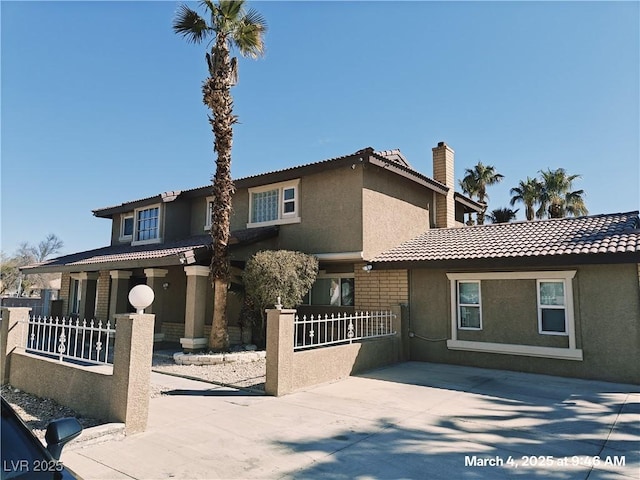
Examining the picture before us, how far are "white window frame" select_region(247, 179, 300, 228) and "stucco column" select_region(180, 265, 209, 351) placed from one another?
3.43m

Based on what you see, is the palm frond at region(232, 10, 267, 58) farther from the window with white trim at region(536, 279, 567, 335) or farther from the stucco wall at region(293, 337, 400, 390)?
the window with white trim at region(536, 279, 567, 335)

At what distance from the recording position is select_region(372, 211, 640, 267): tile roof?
419 inches

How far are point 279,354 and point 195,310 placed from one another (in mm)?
5571

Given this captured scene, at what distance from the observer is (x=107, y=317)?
19078mm

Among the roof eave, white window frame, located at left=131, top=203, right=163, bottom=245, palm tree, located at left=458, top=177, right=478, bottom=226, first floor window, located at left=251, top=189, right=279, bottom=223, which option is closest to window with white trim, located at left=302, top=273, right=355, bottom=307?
the roof eave

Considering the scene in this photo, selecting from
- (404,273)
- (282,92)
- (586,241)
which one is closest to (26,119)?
(282,92)

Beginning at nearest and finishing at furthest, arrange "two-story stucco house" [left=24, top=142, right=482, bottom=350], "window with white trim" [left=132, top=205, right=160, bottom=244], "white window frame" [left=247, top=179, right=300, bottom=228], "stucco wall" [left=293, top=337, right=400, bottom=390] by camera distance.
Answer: "stucco wall" [left=293, top=337, right=400, bottom=390]
"two-story stucco house" [left=24, top=142, right=482, bottom=350]
"white window frame" [left=247, top=179, right=300, bottom=228]
"window with white trim" [left=132, top=205, right=160, bottom=244]

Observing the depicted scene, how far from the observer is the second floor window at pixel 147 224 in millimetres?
19453

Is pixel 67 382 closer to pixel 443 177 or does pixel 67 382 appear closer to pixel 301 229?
pixel 301 229

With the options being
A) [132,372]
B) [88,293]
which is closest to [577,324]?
[132,372]

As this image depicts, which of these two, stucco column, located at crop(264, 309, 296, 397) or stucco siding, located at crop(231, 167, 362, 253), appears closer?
stucco column, located at crop(264, 309, 296, 397)

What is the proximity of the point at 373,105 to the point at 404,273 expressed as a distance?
6204 millimetres

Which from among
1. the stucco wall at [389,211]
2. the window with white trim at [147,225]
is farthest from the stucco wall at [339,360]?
the window with white trim at [147,225]

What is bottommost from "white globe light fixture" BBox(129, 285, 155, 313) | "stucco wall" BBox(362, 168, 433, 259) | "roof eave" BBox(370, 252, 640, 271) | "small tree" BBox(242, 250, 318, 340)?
"white globe light fixture" BBox(129, 285, 155, 313)
